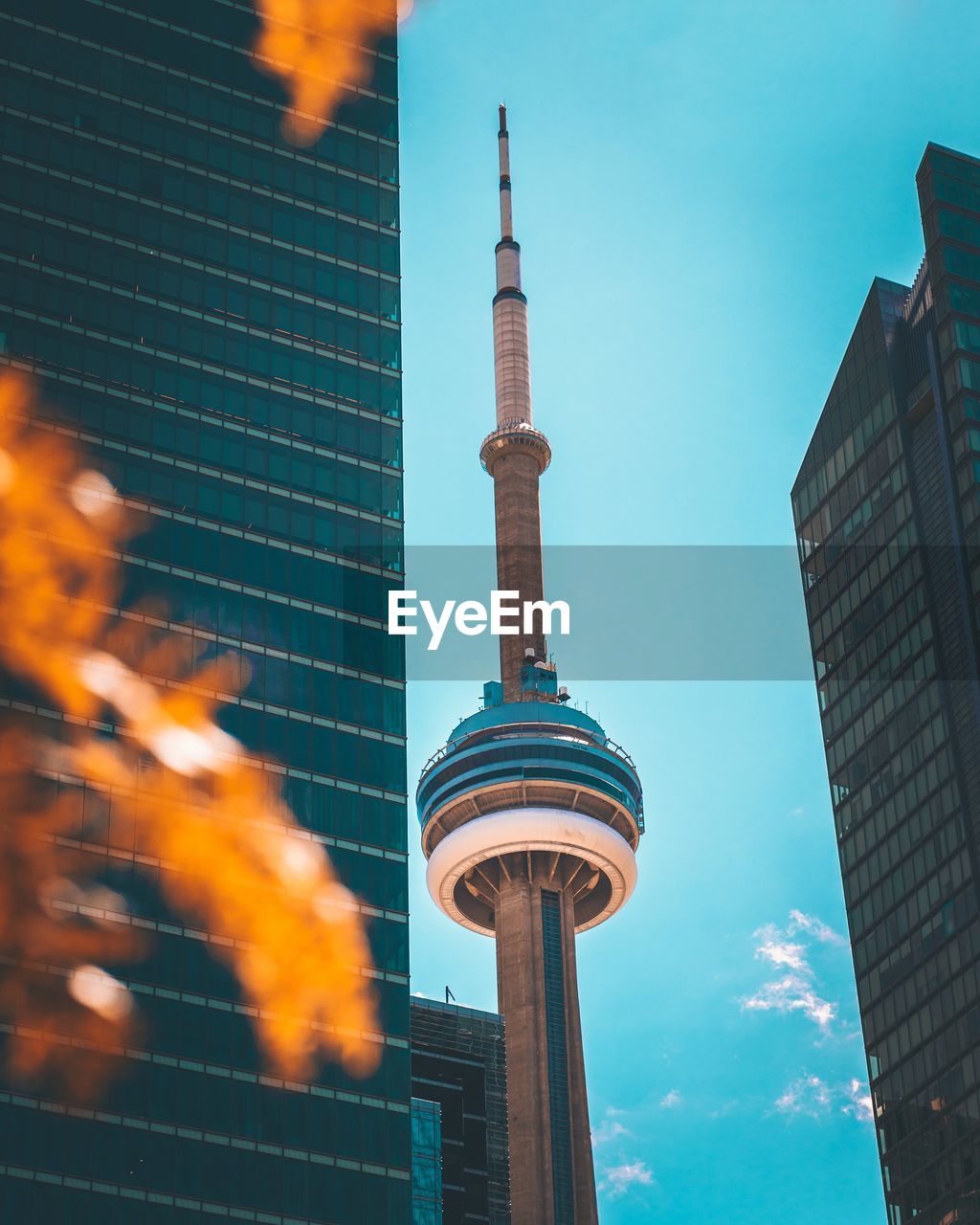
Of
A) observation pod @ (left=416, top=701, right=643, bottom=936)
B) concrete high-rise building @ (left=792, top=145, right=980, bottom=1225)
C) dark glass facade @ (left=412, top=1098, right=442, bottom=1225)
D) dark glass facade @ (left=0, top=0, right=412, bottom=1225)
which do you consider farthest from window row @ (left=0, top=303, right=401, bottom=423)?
observation pod @ (left=416, top=701, right=643, bottom=936)

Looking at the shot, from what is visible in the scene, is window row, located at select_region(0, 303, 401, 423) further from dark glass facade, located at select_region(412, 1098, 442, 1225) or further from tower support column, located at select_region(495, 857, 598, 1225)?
tower support column, located at select_region(495, 857, 598, 1225)

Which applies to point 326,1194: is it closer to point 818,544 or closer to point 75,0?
point 75,0

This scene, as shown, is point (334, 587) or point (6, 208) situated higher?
point (6, 208)

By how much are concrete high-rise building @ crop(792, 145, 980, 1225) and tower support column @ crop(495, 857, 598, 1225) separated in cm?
5896

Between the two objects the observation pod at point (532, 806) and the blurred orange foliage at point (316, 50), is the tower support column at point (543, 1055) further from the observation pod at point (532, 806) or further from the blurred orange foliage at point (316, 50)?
the blurred orange foliage at point (316, 50)

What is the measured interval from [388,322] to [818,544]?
1938 inches

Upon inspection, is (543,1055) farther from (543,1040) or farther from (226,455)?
(226,455)

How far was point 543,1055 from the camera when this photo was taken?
603 ft

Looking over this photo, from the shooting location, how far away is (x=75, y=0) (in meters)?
105

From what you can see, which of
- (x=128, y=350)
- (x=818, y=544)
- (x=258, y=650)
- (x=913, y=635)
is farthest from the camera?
(x=818, y=544)

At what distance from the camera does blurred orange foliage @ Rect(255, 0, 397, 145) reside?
107 m

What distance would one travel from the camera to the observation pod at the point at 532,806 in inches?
7515

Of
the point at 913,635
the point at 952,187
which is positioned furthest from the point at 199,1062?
the point at 952,187

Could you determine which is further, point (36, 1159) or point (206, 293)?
point (206, 293)
